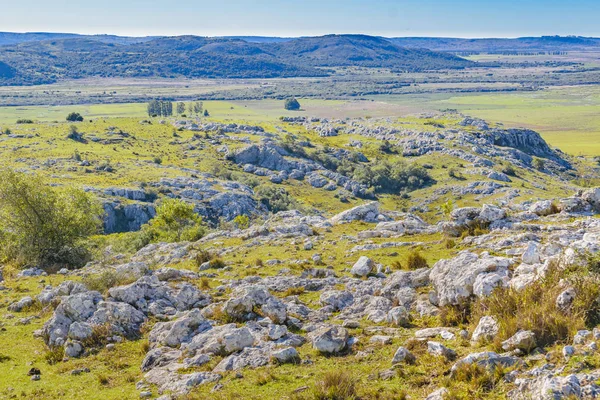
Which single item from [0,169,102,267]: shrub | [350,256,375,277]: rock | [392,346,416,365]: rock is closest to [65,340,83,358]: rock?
[392,346,416,365]: rock

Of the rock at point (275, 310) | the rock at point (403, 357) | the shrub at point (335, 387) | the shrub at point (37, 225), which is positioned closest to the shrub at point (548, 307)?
the rock at point (403, 357)

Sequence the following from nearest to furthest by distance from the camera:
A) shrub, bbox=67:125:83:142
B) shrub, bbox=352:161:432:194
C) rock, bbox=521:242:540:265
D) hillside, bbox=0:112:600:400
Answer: hillside, bbox=0:112:600:400
rock, bbox=521:242:540:265
shrub, bbox=352:161:432:194
shrub, bbox=67:125:83:142

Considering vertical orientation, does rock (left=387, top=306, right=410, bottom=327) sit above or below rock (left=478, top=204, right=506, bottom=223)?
below

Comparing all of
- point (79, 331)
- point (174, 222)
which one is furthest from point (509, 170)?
point (79, 331)

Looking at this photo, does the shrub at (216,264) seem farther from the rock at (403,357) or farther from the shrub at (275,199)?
the shrub at (275,199)

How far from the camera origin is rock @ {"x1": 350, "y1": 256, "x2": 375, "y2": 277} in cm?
2720

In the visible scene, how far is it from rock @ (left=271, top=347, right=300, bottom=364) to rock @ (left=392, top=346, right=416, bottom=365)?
11.9 ft

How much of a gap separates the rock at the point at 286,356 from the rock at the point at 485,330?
21.0 feet

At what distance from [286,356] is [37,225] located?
3171 centimetres

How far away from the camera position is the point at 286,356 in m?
17.1

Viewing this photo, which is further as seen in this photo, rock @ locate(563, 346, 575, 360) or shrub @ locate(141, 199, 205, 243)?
shrub @ locate(141, 199, 205, 243)

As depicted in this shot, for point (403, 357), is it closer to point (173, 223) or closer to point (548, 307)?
point (548, 307)

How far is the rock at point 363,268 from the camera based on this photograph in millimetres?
27203

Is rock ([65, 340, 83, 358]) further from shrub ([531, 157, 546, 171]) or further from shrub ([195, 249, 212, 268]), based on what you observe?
shrub ([531, 157, 546, 171])
